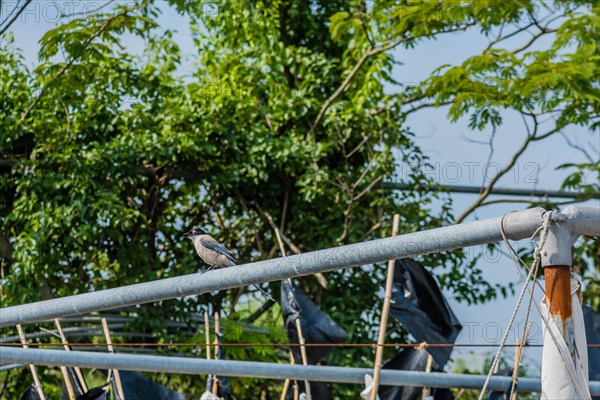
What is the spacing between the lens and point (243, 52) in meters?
9.18

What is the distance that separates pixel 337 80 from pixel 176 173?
163 cm

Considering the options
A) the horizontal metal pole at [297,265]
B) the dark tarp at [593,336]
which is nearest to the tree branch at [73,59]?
the dark tarp at [593,336]

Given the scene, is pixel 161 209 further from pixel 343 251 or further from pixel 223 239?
pixel 343 251

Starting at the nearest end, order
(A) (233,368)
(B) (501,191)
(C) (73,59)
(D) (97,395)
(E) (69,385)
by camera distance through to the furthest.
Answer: (A) (233,368), (D) (97,395), (E) (69,385), (C) (73,59), (B) (501,191)

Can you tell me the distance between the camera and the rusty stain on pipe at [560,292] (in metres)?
2.90

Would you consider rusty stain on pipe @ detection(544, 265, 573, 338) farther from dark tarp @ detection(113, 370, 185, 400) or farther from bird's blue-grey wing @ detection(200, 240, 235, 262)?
dark tarp @ detection(113, 370, 185, 400)

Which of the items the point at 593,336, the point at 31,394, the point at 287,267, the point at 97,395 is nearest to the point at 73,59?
the point at 31,394

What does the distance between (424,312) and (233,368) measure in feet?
6.06

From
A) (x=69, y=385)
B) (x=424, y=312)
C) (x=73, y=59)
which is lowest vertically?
(x=69, y=385)

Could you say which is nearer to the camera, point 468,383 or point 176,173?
point 468,383

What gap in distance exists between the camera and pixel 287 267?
10.7ft

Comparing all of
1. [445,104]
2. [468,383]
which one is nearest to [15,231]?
[445,104]

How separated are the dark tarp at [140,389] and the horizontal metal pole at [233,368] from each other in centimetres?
170

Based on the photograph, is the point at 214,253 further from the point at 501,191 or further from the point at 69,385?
the point at 501,191
